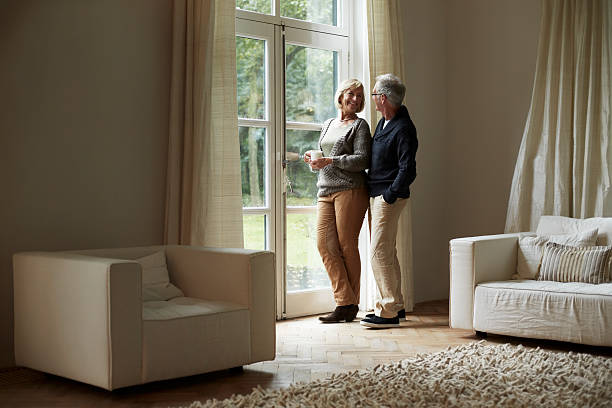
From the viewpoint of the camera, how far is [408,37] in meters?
6.11

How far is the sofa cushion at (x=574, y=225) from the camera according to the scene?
→ 472 cm

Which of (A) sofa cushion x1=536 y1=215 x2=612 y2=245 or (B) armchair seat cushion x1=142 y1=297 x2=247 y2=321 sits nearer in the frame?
(B) armchair seat cushion x1=142 y1=297 x2=247 y2=321

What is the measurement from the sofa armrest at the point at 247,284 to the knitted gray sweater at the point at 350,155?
146cm

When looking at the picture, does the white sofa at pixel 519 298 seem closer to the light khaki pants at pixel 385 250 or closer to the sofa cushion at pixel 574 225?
the sofa cushion at pixel 574 225

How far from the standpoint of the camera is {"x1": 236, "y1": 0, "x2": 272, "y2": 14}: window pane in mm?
5078

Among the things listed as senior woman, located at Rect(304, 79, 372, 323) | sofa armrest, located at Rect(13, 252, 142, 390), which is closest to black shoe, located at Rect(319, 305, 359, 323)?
senior woman, located at Rect(304, 79, 372, 323)

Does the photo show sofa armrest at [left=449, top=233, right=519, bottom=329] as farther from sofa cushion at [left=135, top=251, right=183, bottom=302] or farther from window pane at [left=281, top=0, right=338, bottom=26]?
window pane at [left=281, top=0, right=338, bottom=26]

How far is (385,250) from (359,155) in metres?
0.67

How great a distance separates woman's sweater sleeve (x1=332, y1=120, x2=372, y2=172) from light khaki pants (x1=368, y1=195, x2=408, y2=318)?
256 mm

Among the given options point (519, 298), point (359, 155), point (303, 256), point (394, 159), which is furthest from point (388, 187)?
point (519, 298)

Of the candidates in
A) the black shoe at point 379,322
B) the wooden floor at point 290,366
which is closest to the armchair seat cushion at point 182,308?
the wooden floor at point 290,366

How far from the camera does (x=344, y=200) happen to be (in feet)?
16.8

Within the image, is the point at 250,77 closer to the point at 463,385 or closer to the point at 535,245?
the point at 535,245

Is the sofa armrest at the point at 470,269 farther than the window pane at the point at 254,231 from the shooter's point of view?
No
